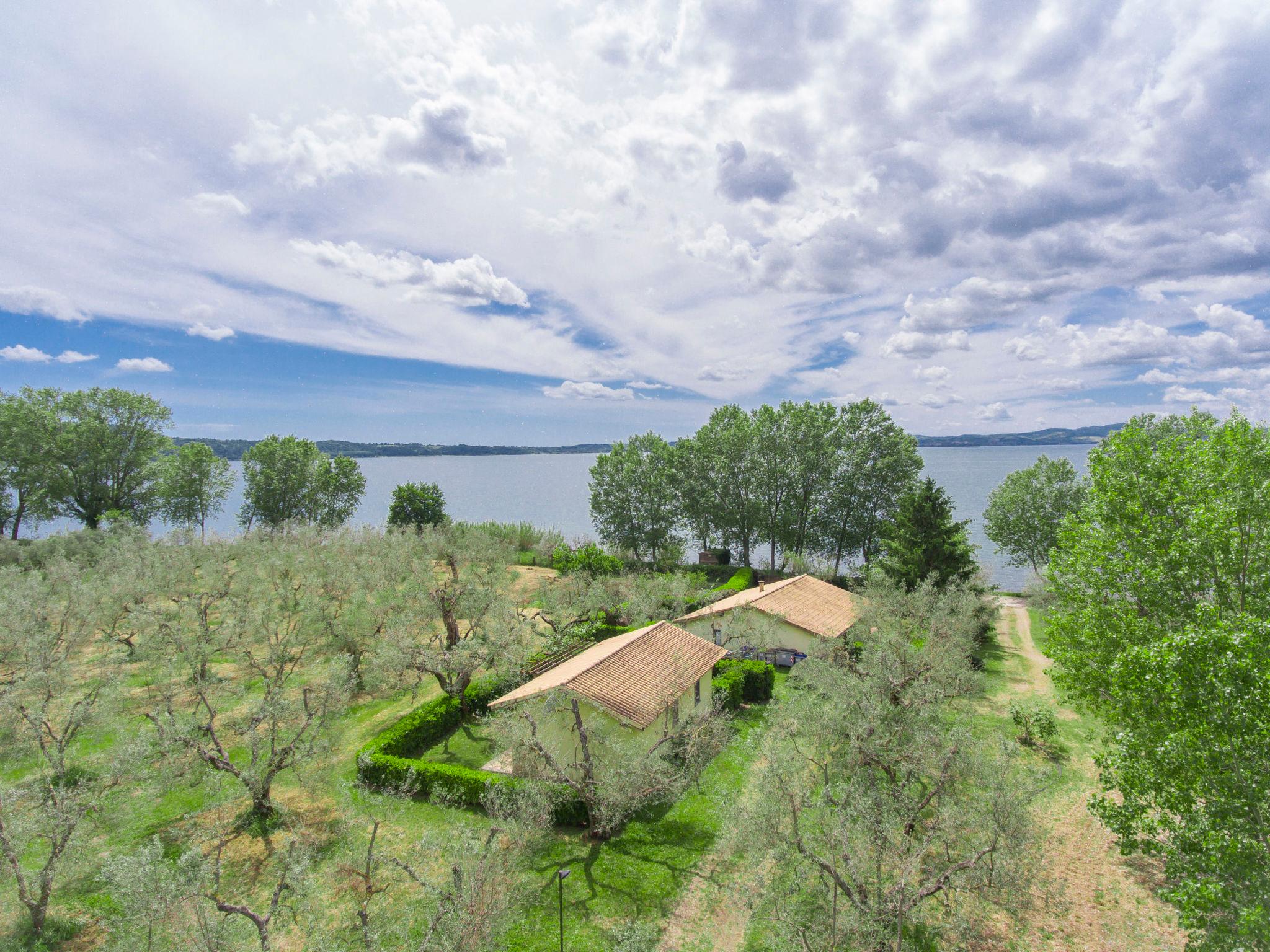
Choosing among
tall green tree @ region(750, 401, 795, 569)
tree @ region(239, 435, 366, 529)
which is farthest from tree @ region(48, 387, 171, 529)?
tall green tree @ region(750, 401, 795, 569)

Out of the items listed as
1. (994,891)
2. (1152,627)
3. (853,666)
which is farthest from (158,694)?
(1152,627)

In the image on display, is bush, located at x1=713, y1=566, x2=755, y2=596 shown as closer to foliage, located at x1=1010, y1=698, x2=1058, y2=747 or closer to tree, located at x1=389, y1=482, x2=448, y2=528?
foliage, located at x1=1010, y1=698, x2=1058, y2=747

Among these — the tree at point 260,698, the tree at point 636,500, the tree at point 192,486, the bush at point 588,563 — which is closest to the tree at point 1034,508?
the tree at point 636,500

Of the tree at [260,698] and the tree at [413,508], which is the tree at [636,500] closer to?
the tree at [413,508]

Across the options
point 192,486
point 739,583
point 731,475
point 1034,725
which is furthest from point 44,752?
point 192,486

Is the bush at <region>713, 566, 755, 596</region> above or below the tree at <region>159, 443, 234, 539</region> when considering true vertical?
below

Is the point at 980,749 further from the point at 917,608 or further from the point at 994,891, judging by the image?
the point at 917,608
